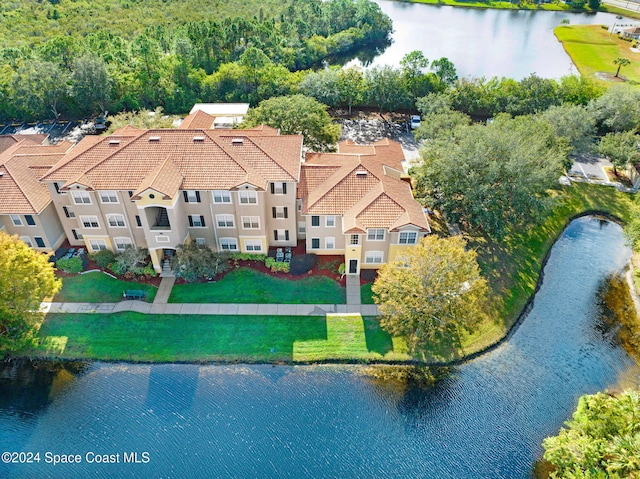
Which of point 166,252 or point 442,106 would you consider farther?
point 442,106

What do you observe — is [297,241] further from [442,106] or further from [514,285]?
[442,106]

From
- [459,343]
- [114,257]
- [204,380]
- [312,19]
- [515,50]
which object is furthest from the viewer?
[515,50]

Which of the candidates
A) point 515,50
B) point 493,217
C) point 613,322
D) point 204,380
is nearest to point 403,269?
point 493,217

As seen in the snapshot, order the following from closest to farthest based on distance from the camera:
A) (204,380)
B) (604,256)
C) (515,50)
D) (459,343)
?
1. (204,380)
2. (459,343)
3. (604,256)
4. (515,50)

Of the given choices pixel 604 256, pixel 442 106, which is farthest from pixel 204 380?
pixel 442 106

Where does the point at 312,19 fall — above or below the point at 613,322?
above

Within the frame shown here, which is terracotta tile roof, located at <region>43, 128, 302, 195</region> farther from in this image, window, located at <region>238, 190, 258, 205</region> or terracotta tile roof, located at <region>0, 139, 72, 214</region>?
terracotta tile roof, located at <region>0, 139, 72, 214</region>
